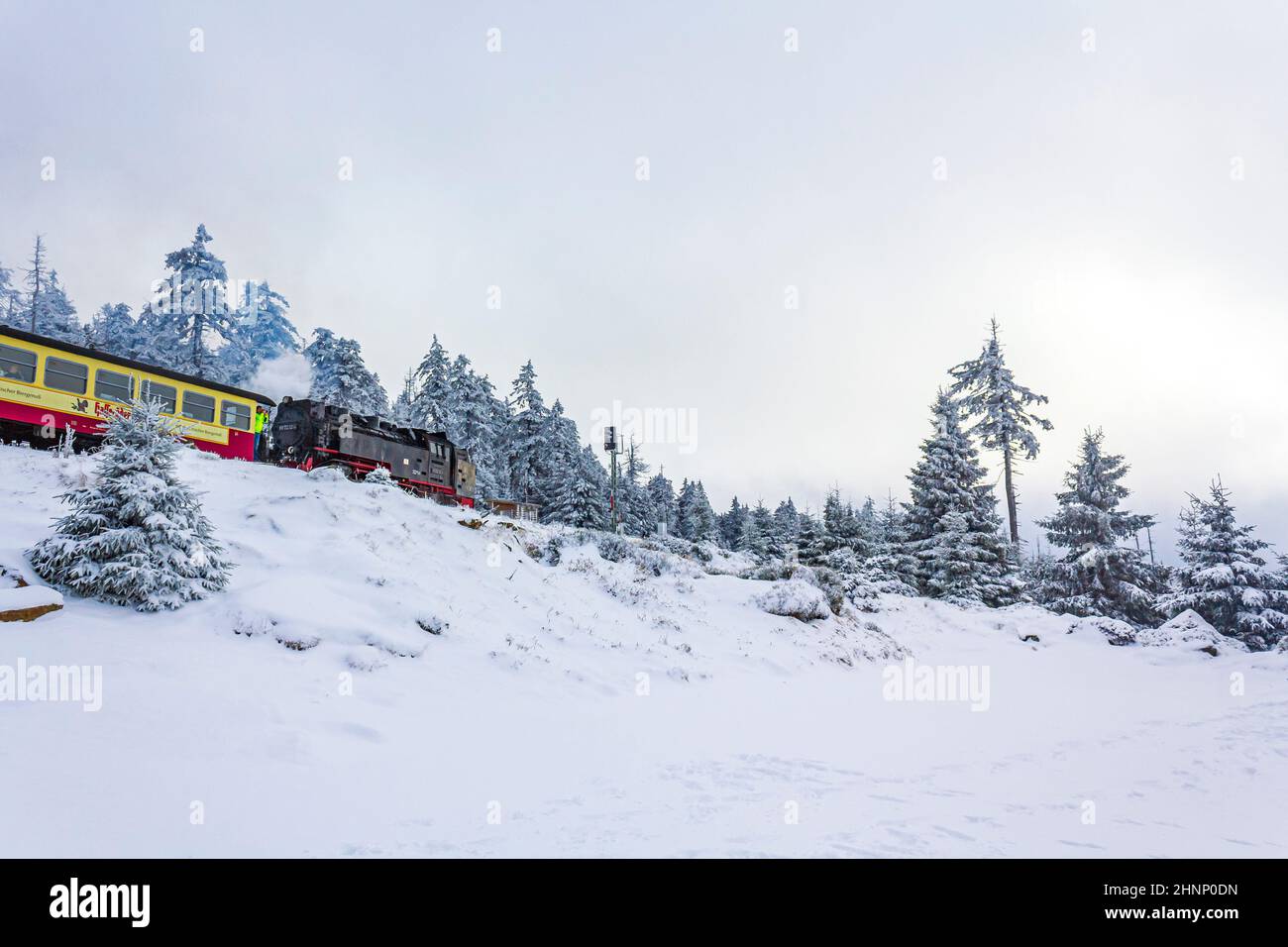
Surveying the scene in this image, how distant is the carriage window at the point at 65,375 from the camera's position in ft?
54.7

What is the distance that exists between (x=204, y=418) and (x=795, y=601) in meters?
20.0

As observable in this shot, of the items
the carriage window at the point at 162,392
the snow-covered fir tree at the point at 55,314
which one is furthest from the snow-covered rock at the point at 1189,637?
the snow-covered fir tree at the point at 55,314

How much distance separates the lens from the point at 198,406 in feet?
67.6

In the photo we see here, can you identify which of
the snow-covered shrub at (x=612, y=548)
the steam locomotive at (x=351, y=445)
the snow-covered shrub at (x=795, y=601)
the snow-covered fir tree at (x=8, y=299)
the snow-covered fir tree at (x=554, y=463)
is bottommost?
the snow-covered shrub at (x=795, y=601)

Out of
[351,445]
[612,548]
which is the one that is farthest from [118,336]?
[612,548]

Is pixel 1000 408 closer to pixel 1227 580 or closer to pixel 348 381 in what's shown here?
pixel 1227 580

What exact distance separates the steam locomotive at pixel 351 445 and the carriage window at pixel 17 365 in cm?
716

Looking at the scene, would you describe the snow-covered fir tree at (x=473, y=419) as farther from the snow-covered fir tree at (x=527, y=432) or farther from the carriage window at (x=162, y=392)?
the carriage window at (x=162, y=392)

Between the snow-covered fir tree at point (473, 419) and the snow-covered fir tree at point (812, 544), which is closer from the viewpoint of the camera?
the snow-covered fir tree at point (812, 544)

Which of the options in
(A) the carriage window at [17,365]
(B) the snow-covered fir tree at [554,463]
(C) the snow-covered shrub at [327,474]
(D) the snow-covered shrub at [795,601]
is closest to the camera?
(A) the carriage window at [17,365]

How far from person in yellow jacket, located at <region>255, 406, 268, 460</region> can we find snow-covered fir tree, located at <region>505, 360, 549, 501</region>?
28.4m

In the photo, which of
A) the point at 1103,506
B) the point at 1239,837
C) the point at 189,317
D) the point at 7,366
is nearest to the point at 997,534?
the point at 1103,506

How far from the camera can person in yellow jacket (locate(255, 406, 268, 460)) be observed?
22.6m

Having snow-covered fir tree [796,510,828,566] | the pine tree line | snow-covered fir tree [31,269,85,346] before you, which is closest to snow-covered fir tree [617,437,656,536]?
the pine tree line
